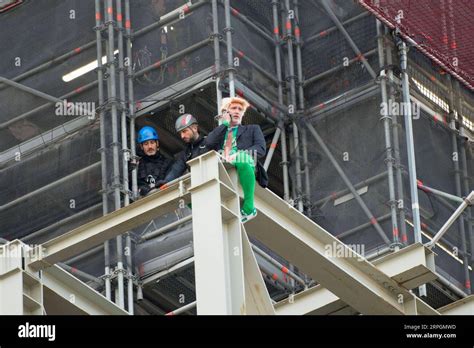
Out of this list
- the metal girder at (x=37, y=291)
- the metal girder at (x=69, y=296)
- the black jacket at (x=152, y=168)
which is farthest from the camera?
the black jacket at (x=152, y=168)

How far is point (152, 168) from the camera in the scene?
102 ft

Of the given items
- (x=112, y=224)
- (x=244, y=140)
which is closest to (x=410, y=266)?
(x=244, y=140)

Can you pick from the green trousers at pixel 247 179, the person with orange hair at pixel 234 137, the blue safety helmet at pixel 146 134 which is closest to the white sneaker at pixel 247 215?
the green trousers at pixel 247 179

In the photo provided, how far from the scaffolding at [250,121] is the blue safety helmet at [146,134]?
1.34 m

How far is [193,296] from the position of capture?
34.8 m

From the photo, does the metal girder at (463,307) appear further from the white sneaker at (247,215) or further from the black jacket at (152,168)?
the white sneaker at (247,215)

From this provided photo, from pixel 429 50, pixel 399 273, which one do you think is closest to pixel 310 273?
pixel 399 273

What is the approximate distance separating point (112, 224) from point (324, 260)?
2.62 metres

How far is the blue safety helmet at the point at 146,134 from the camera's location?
32.2 metres

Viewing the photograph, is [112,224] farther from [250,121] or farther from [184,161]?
[250,121]

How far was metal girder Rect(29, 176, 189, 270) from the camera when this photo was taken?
26016 millimetres

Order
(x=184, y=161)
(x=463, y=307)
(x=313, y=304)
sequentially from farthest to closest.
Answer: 1. (x=463, y=307)
2. (x=313, y=304)
3. (x=184, y=161)
